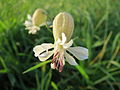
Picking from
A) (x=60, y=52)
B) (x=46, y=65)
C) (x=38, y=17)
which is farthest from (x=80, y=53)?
(x=46, y=65)

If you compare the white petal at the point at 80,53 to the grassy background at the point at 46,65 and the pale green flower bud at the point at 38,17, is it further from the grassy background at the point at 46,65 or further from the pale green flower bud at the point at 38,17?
the grassy background at the point at 46,65

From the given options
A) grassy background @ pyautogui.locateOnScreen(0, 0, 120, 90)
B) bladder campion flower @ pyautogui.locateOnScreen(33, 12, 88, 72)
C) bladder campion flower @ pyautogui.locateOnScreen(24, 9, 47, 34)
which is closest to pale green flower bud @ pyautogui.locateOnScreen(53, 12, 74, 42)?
bladder campion flower @ pyautogui.locateOnScreen(33, 12, 88, 72)

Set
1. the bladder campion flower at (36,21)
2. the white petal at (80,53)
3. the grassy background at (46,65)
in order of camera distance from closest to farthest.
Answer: the white petal at (80,53)
the bladder campion flower at (36,21)
the grassy background at (46,65)

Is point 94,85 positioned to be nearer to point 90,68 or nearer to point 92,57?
point 90,68

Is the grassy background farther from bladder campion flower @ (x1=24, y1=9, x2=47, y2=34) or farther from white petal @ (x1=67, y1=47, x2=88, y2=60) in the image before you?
white petal @ (x1=67, y1=47, x2=88, y2=60)

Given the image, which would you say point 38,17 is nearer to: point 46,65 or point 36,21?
point 36,21

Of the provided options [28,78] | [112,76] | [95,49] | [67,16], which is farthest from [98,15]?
[67,16]

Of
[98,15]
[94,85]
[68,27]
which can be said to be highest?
[68,27]

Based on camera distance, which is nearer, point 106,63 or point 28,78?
point 28,78

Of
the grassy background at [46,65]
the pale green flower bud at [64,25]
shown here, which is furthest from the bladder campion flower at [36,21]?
the pale green flower bud at [64,25]
